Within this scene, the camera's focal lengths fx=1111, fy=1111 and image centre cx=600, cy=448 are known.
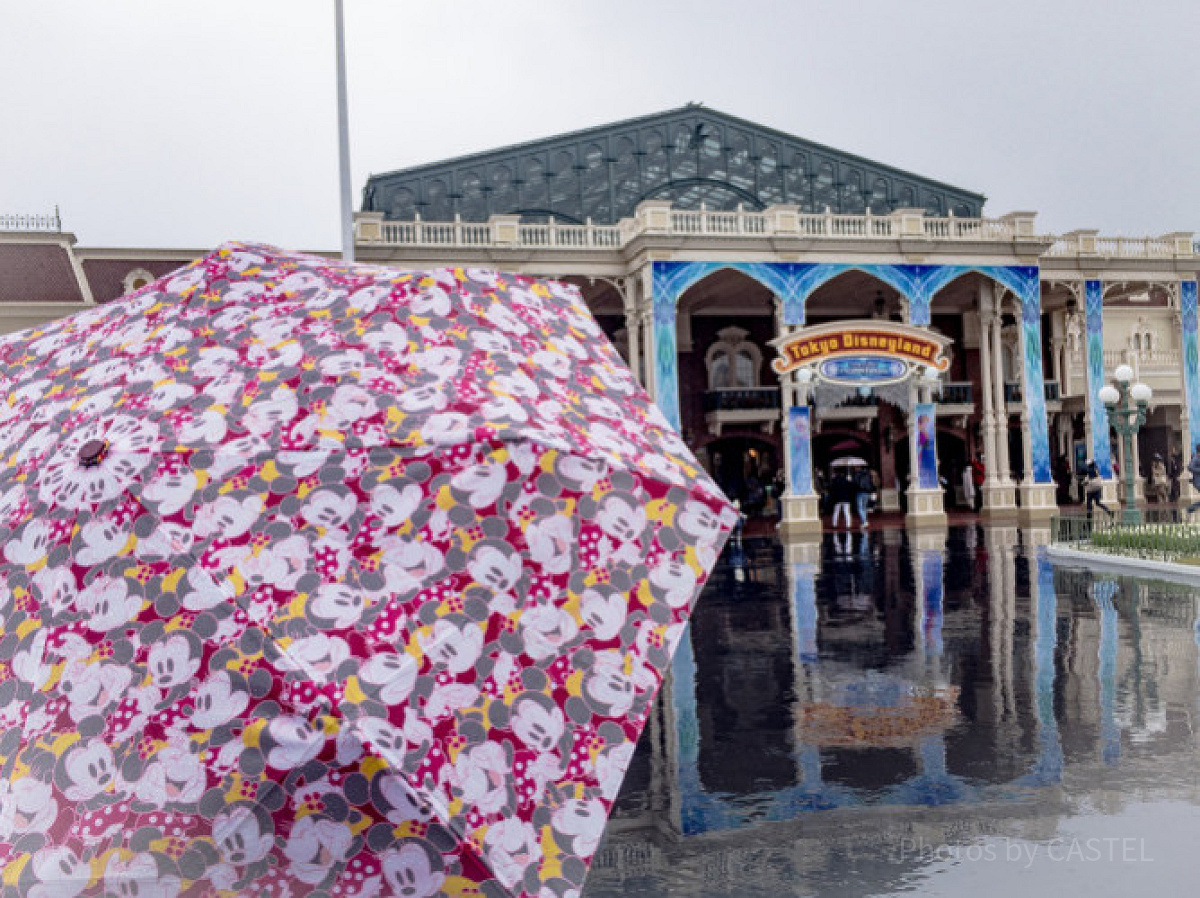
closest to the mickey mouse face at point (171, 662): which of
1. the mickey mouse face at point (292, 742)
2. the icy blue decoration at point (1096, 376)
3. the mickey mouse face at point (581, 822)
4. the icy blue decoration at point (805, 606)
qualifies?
the mickey mouse face at point (292, 742)

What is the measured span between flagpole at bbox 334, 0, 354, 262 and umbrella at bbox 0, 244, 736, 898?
1357 centimetres

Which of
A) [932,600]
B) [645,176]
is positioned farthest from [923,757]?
[645,176]

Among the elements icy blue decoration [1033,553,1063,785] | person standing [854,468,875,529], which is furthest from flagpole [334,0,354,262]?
person standing [854,468,875,529]

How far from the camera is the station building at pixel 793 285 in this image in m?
28.0

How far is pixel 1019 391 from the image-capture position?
35062 mm

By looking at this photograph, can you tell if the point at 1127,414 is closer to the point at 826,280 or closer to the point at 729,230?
the point at 826,280

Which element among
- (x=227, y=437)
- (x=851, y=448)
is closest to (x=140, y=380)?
(x=227, y=437)

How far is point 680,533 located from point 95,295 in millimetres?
A: 27483

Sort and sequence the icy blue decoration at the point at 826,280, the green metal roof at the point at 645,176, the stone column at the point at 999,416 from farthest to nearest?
the green metal roof at the point at 645,176
the stone column at the point at 999,416
the icy blue decoration at the point at 826,280

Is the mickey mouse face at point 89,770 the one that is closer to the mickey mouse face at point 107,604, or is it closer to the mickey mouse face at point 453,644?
the mickey mouse face at point 107,604

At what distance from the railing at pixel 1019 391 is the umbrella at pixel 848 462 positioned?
512cm

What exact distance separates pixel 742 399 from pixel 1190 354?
44.3 feet

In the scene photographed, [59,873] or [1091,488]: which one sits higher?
[1091,488]

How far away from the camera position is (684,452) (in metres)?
3.78
